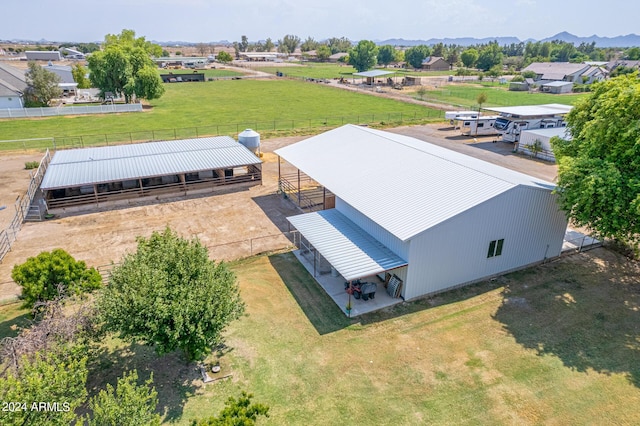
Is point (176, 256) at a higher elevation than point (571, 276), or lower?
higher

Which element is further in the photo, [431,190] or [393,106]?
[393,106]

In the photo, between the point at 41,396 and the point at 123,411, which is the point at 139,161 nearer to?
the point at 41,396

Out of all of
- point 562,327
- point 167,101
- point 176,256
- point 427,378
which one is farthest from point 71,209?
point 167,101

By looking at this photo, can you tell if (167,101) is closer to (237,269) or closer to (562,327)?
(237,269)

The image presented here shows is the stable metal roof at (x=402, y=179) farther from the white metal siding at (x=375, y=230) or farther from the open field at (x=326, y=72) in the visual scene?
the open field at (x=326, y=72)

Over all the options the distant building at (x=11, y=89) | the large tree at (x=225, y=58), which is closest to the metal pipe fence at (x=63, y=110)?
the distant building at (x=11, y=89)

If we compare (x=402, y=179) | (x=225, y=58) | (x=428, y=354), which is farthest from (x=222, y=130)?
(x=225, y=58)
